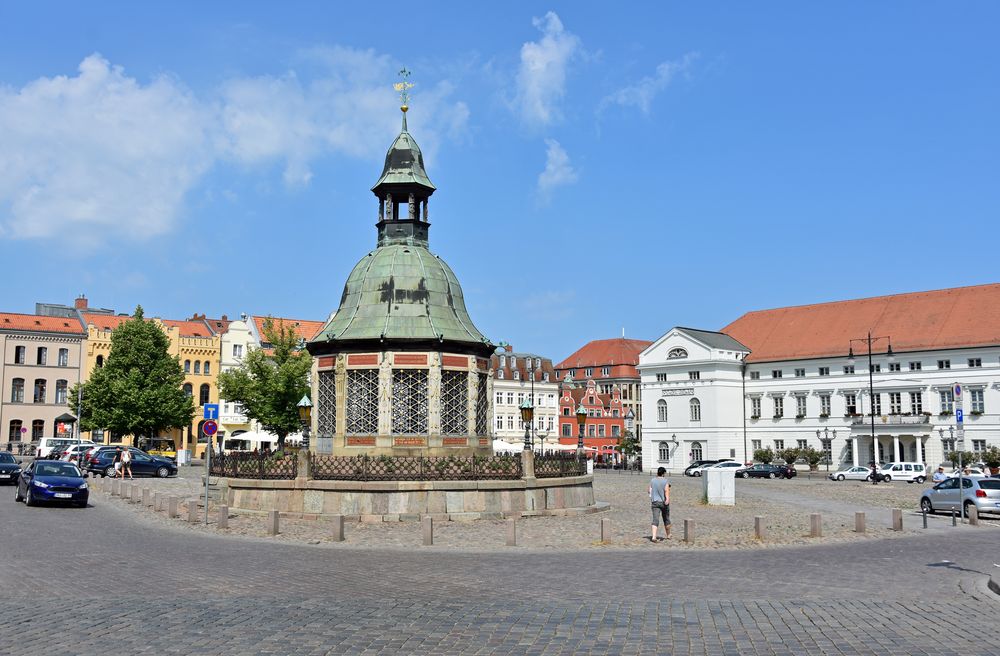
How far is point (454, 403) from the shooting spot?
2930 centimetres

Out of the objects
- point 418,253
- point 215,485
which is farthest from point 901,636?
point 215,485

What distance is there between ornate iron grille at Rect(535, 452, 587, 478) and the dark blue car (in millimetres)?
14591

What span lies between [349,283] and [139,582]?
65.1 ft

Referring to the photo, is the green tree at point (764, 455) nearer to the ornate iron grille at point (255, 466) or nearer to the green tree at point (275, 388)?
the green tree at point (275, 388)

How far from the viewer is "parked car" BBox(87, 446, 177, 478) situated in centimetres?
4812

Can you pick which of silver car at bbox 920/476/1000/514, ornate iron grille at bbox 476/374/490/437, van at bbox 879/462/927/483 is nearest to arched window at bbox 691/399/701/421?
van at bbox 879/462/927/483

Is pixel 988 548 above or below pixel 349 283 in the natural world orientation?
below

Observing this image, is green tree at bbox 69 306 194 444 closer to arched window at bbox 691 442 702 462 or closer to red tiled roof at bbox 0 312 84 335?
red tiled roof at bbox 0 312 84 335

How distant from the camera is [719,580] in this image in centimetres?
1446

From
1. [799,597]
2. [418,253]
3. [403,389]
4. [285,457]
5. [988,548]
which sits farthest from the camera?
[418,253]

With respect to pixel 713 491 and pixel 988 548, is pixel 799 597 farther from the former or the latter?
pixel 713 491

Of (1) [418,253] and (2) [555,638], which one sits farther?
(1) [418,253]

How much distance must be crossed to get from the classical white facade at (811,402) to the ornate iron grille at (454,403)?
46973mm

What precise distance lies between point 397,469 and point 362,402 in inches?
208
